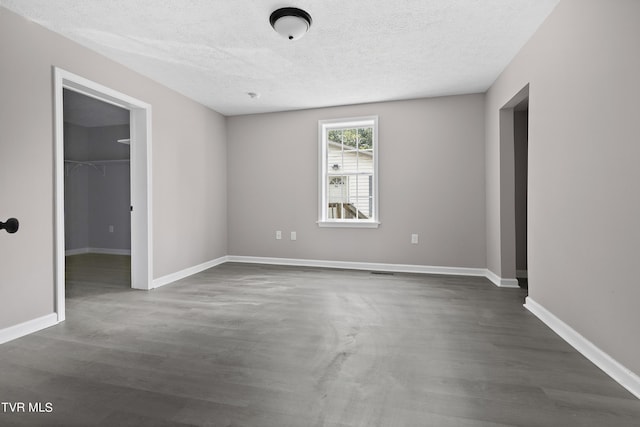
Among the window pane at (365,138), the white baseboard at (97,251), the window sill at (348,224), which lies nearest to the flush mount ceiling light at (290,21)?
the window pane at (365,138)

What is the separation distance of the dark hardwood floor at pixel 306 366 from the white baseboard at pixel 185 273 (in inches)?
20.3

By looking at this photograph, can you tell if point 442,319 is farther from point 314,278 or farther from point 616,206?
point 314,278

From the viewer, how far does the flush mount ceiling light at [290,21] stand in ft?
8.08

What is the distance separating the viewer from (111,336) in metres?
2.44

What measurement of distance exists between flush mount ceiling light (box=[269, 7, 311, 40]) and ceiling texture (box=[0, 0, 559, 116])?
0.06m

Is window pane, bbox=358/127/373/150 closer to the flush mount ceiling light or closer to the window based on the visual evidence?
the window

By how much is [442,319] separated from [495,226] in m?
1.85

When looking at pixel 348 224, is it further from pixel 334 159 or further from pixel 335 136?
pixel 335 136

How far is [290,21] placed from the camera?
2.49m

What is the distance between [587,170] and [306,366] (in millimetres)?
2232

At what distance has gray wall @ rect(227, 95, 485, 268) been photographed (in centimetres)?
448

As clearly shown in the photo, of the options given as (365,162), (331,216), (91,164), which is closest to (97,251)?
(91,164)

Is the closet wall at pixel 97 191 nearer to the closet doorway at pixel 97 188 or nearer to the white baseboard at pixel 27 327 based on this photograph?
the closet doorway at pixel 97 188

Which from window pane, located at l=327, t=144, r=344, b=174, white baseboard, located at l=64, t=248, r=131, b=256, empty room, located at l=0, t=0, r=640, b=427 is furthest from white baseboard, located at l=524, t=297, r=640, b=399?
white baseboard, located at l=64, t=248, r=131, b=256
